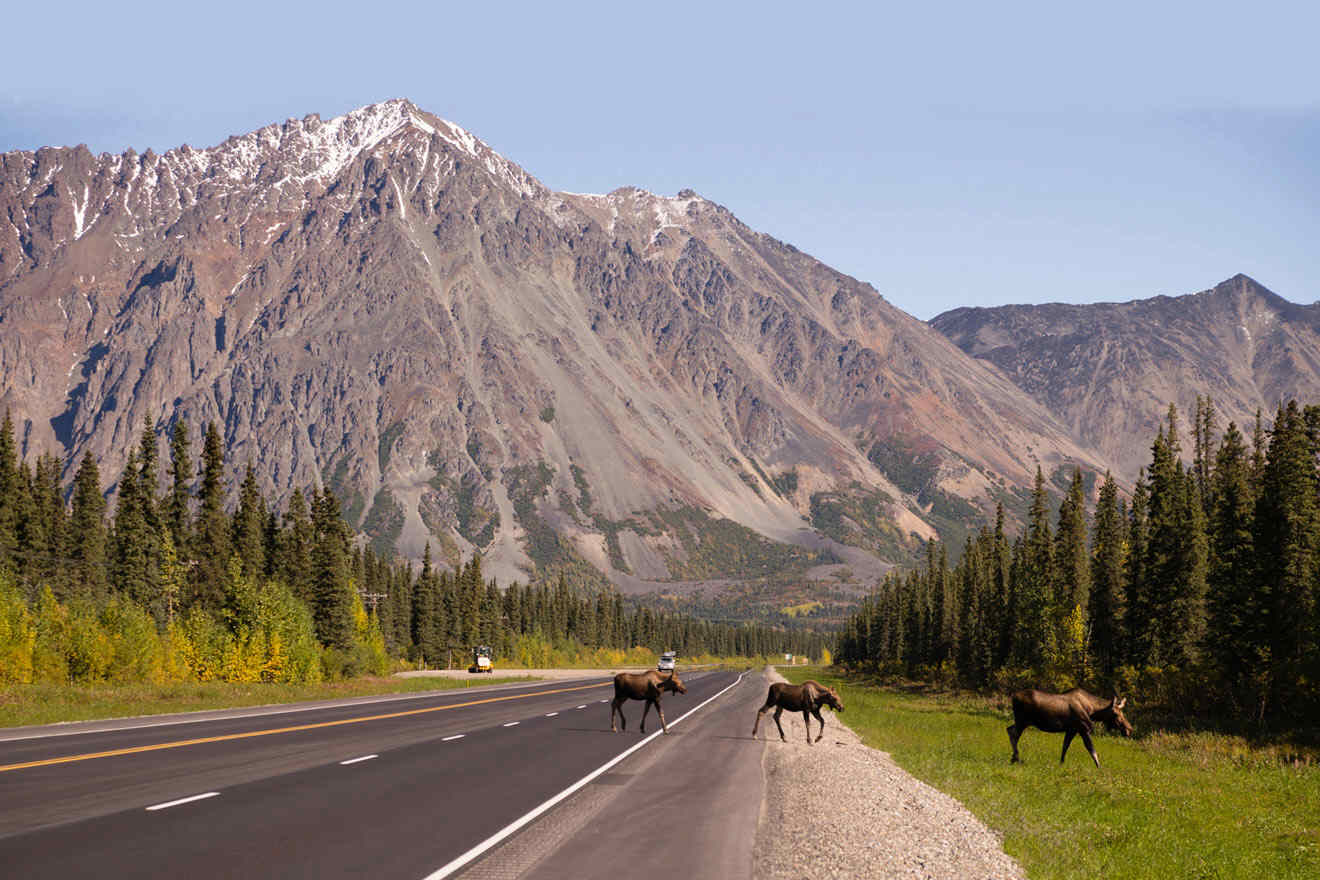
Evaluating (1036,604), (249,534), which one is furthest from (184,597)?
(1036,604)

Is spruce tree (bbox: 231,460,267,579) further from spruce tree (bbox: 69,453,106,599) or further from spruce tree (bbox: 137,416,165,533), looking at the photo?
spruce tree (bbox: 69,453,106,599)

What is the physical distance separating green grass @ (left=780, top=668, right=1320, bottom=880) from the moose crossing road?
4425mm

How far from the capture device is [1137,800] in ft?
71.4

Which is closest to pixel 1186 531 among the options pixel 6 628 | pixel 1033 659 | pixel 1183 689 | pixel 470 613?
pixel 1183 689

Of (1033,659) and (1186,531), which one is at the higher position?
(1186,531)

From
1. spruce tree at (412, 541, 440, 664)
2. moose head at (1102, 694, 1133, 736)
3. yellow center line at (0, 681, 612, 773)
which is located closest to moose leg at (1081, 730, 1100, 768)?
moose head at (1102, 694, 1133, 736)

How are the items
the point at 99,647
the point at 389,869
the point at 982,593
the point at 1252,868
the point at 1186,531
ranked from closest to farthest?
the point at 389,869 → the point at 1252,868 → the point at 99,647 → the point at 1186,531 → the point at 982,593

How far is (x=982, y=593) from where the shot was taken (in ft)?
335

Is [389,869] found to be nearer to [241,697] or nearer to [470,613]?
[241,697]

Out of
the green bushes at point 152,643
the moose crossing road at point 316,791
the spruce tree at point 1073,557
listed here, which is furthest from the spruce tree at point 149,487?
the spruce tree at point 1073,557

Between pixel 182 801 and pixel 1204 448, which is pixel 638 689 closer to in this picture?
pixel 182 801

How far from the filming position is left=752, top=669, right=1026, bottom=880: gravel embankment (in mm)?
13805

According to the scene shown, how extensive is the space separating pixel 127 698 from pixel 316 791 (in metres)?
28.1

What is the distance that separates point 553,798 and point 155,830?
6691 mm
